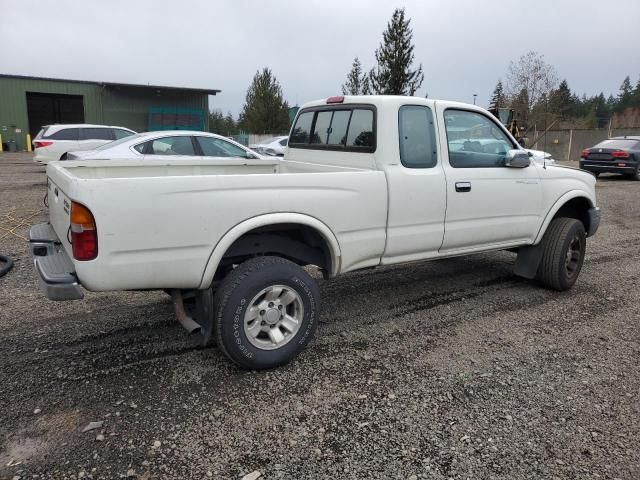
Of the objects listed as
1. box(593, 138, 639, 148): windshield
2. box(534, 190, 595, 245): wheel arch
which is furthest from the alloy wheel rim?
box(593, 138, 639, 148): windshield

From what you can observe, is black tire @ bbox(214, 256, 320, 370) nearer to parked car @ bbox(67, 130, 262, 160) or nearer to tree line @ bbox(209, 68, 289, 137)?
parked car @ bbox(67, 130, 262, 160)

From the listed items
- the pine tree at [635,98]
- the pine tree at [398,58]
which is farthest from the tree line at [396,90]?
the pine tree at [635,98]

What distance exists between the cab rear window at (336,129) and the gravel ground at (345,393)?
5.12ft

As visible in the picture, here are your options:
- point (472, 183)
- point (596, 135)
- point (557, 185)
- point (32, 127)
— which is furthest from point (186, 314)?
point (32, 127)

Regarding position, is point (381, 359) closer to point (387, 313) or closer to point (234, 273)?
point (387, 313)

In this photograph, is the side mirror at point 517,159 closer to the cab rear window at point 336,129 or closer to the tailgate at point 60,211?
the cab rear window at point 336,129

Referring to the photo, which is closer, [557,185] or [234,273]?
[234,273]

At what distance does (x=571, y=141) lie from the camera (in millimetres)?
32594

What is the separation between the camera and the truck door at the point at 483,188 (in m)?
4.48

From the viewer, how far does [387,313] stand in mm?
4789

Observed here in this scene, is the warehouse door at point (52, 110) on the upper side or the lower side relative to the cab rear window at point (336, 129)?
upper

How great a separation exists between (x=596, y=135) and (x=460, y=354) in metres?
33.1

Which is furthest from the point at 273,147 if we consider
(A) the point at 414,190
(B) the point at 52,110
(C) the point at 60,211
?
(B) the point at 52,110

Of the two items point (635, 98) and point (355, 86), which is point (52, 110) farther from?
point (635, 98)
